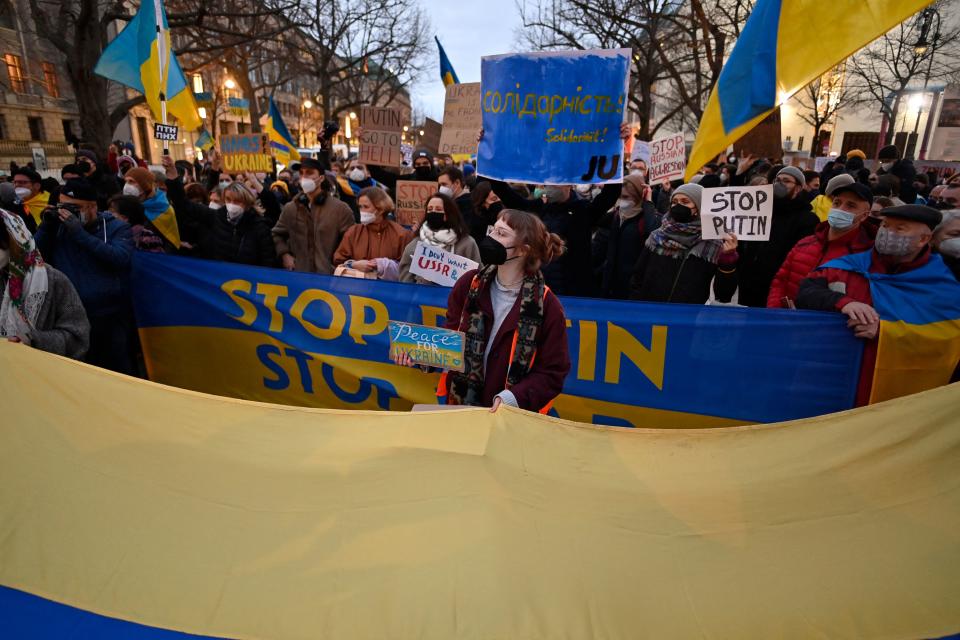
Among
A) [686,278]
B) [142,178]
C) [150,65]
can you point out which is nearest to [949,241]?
[686,278]

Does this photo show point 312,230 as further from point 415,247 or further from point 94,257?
point 94,257

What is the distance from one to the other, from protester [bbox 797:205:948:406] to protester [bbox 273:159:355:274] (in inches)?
154

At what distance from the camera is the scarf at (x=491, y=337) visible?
103 inches

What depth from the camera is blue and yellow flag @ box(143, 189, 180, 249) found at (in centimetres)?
532

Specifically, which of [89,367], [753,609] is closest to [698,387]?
[753,609]

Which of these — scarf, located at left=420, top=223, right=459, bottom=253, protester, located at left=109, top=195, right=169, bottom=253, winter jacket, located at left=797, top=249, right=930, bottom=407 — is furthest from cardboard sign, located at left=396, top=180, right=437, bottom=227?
winter jacket, located at left=797, top=249, right=930, bottom=407

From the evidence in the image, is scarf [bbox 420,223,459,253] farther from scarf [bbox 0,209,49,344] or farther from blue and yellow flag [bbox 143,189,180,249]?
blue and yellow flag [bbox 143,189,180,249]

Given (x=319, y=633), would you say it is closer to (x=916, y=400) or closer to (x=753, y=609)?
(x=753, y=609)

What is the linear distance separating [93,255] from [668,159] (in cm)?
539

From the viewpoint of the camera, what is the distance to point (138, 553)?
182 centimetres

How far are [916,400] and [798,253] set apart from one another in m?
1.74

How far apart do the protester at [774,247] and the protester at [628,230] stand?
0.87m

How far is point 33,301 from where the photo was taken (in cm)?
304

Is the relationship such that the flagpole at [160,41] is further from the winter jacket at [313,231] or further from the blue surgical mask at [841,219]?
the blue surgical mask at [841,219]
